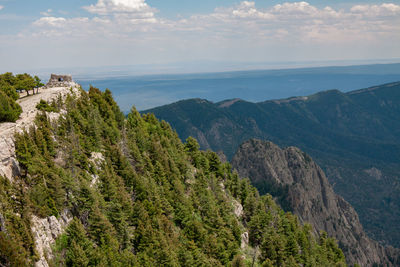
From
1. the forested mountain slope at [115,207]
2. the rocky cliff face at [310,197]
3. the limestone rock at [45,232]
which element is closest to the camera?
the limestone rock at [45,232]

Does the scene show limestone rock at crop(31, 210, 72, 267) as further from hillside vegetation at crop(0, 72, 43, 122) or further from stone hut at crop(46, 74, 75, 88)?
stone hut at crop(46, 74, 75, 88)

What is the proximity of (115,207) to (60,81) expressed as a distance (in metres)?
43.9

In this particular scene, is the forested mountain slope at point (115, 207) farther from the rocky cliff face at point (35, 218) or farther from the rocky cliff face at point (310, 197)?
the rocky cliff face at point (310, 197)

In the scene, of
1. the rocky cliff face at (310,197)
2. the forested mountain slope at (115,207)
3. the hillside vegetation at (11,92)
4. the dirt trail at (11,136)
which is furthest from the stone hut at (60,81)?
the rocky cliff face at (310,197)

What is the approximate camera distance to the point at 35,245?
27484 millimetres

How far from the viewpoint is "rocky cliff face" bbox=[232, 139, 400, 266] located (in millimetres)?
157625

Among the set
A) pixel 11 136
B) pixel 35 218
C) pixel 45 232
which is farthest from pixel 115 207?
pixel 11 136

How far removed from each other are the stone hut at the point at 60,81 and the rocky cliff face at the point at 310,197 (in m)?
132

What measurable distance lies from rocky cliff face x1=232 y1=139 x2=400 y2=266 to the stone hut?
432ft

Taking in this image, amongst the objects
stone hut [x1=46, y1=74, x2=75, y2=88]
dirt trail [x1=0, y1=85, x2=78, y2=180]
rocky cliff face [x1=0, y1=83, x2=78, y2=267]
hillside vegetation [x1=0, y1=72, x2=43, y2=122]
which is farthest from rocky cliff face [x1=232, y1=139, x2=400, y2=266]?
rocky cliff face [x1=0, y1=83, x2=78, y2=267]

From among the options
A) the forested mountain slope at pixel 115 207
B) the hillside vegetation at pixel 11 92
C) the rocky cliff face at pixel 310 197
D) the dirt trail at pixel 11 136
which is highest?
the hillside vegetation at pixel 11 92

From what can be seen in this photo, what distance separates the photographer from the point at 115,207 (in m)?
38.0

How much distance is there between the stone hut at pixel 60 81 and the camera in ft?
220

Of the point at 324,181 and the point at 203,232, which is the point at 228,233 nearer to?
the point at 203,232
